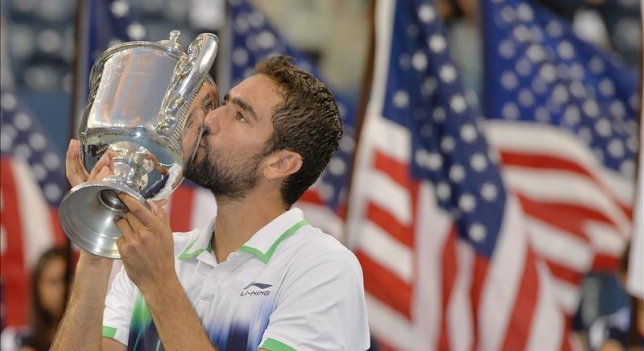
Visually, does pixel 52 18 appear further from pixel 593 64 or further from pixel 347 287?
pixel 347 287

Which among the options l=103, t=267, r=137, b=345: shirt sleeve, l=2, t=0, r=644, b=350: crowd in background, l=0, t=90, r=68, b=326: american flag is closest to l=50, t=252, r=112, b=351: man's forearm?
l=103, t=267, r=137, b=345: shirt sleeve

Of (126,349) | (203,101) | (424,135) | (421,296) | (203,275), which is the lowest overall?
(421,296)

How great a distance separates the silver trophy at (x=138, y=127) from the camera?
263cm

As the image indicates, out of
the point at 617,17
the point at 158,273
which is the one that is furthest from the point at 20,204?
the point at 617,17

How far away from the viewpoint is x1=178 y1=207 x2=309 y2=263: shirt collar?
9.41ft

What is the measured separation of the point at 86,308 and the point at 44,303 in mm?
4504

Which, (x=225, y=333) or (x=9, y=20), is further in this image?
(x=9, y=20)

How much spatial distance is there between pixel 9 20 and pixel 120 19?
1088 centimetres

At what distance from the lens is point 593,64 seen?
709 cm

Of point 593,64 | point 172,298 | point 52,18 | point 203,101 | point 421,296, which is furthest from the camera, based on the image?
point 52,18

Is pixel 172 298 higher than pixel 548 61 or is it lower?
higher

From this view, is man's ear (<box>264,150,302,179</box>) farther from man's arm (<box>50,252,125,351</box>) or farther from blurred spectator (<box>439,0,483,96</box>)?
blurred spectator (<box>439,0,483,96</box>)

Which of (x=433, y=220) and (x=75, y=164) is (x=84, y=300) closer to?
(x=75, y=164)

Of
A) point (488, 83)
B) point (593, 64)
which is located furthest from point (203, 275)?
point (593, 64)
